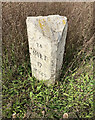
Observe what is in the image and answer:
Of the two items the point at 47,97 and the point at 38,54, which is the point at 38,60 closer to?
the point at 38,54

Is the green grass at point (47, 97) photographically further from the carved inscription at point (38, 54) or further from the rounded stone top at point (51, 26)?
the rounded stone top at point (51, 26)

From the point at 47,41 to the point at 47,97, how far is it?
3.01 ft

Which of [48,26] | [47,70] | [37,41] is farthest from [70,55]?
[48,26]

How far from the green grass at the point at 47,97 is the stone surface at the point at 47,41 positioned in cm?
26

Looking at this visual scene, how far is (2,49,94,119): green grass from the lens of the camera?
1.69 metres

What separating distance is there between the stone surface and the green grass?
0.26 metres

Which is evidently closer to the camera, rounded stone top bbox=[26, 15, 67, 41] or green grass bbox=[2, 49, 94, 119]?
rounded stone top bbox=[26, 15, 67, 41]

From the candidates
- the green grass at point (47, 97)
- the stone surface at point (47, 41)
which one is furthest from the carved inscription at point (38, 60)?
the green grass at point (47, 97)

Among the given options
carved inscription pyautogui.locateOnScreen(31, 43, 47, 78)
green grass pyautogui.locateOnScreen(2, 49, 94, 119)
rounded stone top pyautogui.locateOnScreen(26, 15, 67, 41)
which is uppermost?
rounded stone top pyautogui.locateOnScreen(26, 15, 67, 41)

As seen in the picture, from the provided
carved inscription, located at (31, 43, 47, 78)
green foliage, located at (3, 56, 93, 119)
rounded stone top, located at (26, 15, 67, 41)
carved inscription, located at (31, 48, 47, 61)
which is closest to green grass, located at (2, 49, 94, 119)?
green foliage, located at (3, 56, 93, 119)

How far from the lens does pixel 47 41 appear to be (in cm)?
144

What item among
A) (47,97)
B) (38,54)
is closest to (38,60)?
(38,54)

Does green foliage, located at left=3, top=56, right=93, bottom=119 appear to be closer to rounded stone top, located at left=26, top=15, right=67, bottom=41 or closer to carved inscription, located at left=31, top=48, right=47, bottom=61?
carved inscription, located at left=31, top=48, right=47, bottom=61

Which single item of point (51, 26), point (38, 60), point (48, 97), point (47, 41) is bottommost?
point (48, 97)
